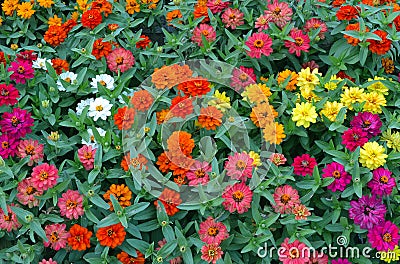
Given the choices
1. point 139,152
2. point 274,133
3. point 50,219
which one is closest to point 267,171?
point 274,133

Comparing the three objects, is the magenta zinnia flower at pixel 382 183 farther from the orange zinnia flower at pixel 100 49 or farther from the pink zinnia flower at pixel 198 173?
the orange zinnia flower at pixel 100 49

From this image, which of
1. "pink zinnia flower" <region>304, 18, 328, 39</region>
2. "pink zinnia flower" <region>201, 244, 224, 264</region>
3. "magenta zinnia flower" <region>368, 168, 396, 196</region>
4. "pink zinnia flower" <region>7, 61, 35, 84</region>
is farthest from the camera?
"pink zinnia flower" <region>304, 18, 328, 39</region>

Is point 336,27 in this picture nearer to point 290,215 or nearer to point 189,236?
point 290,215

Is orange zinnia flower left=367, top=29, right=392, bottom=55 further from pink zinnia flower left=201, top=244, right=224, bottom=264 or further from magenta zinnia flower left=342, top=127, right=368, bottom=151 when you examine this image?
pink zinnia flower left=201, top=244, right=224, bottom=264

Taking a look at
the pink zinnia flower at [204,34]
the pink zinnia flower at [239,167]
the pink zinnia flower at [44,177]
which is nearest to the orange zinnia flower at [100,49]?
the pink zinnia flower at [204,34]

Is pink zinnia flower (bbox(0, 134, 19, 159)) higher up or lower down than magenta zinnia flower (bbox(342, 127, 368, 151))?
higher up

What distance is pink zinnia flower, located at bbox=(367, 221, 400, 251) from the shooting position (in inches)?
72.1

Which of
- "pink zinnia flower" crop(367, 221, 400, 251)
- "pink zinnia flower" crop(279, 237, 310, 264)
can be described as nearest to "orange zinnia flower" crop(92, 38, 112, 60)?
"pink zinnia flower" crop(279, 237, 310, 264)

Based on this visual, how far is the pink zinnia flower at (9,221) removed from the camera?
1.86 metres

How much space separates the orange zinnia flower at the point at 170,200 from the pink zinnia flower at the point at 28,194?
43 cm

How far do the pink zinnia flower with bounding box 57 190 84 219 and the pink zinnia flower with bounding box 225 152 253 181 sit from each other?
1.77 feet

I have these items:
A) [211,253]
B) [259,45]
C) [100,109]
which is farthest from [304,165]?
[100,109]

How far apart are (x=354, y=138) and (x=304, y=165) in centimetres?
22

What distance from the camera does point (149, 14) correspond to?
2.76m
